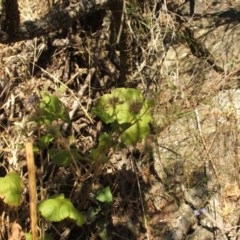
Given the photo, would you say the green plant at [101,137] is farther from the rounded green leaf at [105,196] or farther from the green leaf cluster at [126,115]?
the rounded green leaf at [105,196]

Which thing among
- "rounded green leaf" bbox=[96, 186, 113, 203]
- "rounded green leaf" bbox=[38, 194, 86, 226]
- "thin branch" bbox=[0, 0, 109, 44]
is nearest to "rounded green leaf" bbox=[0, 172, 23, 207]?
"rounded green leaf" bbox=[38, 194, 86, 226]

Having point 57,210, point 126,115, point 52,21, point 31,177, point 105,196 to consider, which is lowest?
point 105,196

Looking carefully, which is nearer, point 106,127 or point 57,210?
point 57,210

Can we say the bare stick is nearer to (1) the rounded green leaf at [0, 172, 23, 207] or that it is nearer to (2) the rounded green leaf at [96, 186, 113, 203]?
(1) the rounded green leaf at [0, 172, 23, 207]

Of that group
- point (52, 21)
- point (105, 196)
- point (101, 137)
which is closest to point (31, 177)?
point (101, 137)

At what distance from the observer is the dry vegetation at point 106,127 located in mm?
2760

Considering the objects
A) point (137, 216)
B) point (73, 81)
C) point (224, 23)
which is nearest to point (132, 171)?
point (137, 216)

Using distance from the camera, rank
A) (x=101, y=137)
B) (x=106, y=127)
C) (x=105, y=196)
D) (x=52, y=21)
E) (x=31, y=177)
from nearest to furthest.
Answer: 1. (x=31, y=177)
2. (x=101, y=137)
3. (x=105, y=196)
4. (x=52, y=21)
5. (x=106, y=127)

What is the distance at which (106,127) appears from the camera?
316cm

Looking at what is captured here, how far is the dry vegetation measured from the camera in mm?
2760

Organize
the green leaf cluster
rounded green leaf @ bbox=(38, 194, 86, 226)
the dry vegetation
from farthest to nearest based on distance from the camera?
the dry vegetation, the green leaf cluster, rounded green leaf @ bbox=(38, 194, 86, 226)

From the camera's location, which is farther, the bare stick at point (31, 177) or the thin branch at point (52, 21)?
the thin branch at point (52, 21)

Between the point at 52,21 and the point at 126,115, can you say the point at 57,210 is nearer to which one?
the point at 126,115

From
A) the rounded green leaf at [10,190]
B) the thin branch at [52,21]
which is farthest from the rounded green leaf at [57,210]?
the thin branch at [52,21]
